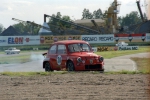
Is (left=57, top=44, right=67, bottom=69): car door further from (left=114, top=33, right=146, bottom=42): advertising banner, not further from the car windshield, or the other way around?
(left=114, top=33, right=146, bottom=42): advertising banner

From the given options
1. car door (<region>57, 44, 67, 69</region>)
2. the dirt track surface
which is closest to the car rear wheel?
car door (<region>57, 44, 67, 69</region>)

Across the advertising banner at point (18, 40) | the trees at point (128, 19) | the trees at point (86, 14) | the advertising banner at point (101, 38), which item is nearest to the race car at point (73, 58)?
the advertising banner at point (101, 38)

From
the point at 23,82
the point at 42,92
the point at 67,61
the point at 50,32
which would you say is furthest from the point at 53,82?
the point at 50,32

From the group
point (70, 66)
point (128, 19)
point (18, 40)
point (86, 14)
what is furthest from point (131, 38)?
point (86, 14)

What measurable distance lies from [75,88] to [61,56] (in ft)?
23.2

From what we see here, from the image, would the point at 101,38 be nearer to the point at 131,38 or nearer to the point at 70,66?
the point at 131,38

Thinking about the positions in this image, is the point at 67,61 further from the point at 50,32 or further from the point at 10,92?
the point at 50,32

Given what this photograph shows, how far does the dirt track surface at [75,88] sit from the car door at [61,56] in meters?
4.27

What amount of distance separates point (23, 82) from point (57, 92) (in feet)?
7.94

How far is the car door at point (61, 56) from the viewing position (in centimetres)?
1727

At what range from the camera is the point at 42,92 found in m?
9.93

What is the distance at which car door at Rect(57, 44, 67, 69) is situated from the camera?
17266mm

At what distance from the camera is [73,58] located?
55.2ft

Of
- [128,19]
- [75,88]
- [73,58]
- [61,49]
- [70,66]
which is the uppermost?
[128,19]
